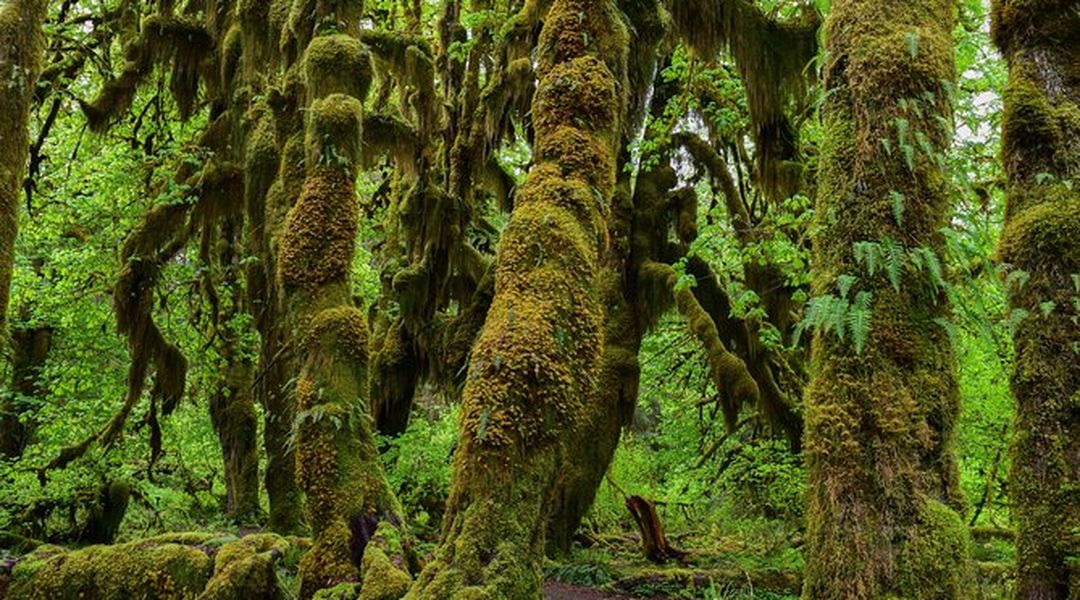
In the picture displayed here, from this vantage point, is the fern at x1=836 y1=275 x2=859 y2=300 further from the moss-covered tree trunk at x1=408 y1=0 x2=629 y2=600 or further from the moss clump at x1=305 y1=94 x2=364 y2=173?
the moss clump at x1=305 y1=94 x2=364 y2=173

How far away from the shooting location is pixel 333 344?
6.23m

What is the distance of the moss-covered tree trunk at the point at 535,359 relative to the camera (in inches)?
151

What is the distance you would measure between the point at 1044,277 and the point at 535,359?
3041 mm

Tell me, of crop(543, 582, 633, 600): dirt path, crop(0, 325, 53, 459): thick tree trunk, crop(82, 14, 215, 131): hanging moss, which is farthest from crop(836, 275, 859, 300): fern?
crop(0, 325, 53, 459): thick tree trunk

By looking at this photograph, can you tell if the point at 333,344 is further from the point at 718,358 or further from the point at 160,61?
the point at 160,61

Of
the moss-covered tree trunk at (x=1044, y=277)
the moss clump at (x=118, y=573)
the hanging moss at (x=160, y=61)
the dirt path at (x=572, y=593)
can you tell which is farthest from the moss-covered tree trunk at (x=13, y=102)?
the moss-covered tree trunk at (x=1044, y=277)

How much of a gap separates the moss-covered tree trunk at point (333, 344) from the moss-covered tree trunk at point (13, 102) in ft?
→ 7.21

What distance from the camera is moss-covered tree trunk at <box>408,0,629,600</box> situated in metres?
3.84

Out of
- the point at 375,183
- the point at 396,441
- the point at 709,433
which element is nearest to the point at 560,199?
the point at 396,441

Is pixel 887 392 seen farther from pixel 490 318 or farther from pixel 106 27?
pixel 106 27

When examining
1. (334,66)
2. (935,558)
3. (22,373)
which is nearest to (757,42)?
(334,66)

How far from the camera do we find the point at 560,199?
15.1ft

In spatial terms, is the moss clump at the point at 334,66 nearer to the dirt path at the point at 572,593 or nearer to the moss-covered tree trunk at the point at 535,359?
the moss-covered tree trunk at the point at 535,359

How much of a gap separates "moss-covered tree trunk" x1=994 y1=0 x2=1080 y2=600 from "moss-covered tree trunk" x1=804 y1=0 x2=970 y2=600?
4.49 feet
